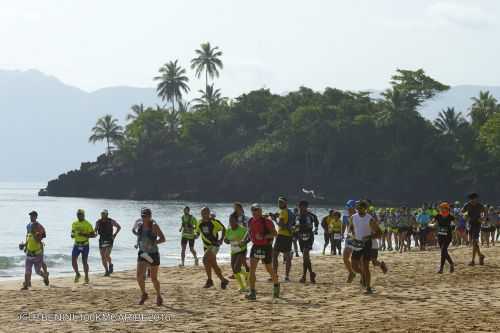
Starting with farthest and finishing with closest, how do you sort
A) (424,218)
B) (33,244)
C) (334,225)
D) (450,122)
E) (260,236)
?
(450,122), (424,218), (334,225), (33,244), (260,236)

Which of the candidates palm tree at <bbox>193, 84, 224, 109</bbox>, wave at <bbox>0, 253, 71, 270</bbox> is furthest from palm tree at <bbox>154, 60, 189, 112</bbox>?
wave at <bbox>0, 253, 71, 270</bbox>

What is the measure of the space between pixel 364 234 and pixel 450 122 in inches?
3673

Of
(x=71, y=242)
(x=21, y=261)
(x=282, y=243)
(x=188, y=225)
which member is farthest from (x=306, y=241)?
(x=71, y=242)

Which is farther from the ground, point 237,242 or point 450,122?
point 450,122

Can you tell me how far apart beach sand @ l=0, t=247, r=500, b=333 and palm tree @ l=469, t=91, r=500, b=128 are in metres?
87.5

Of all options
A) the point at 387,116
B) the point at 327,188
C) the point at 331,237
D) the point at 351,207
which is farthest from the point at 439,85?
the point at 351,207

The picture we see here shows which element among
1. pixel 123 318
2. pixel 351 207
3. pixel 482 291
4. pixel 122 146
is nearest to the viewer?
pixel 123 318

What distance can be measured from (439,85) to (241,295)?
90.8 metres

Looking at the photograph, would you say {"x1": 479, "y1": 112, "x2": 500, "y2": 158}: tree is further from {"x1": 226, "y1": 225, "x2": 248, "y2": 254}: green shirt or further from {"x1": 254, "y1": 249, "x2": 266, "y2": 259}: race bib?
{"x1": 254, "y1": 249, "x2": 266, "y2": 259}: race bib

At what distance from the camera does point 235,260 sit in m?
15.7

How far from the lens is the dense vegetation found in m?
103

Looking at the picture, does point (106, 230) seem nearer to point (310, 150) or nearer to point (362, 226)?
point (362, 226)

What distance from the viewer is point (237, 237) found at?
15609 mm

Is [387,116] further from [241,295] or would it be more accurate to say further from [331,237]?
[241,295]
